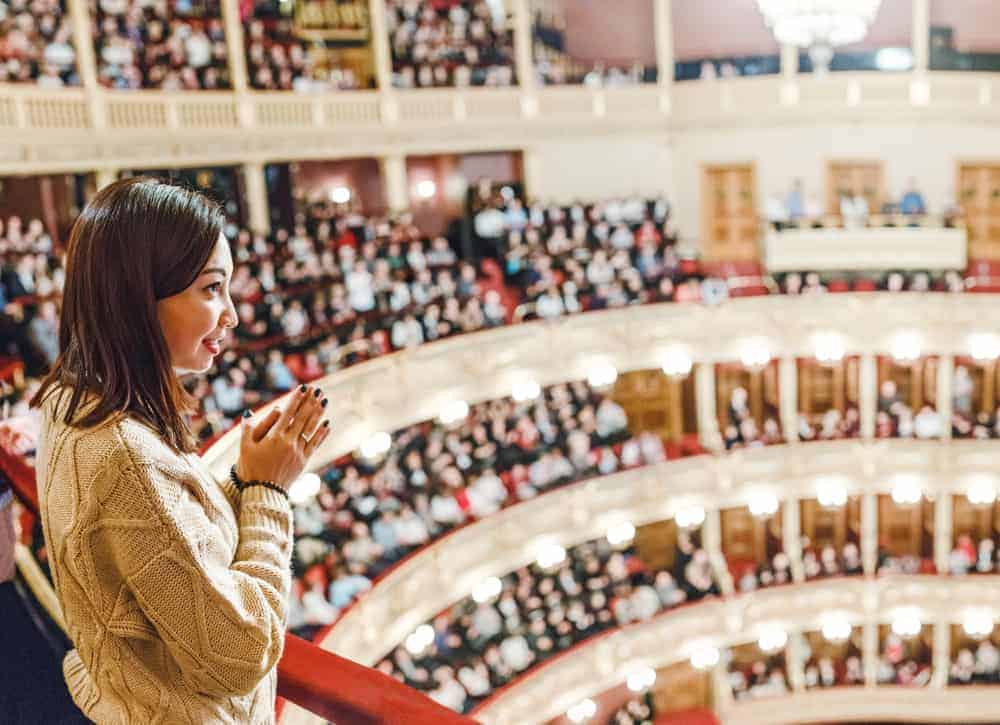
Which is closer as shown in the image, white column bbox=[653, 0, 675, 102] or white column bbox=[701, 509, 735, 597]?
white column bbox=[701, 509, 735, 597]

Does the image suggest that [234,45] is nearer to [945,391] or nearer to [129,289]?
[945,391]

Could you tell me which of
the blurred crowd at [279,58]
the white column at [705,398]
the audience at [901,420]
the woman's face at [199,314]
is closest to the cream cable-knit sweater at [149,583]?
the woman's face at [199,314]

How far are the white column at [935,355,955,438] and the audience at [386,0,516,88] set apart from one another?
9.47 m

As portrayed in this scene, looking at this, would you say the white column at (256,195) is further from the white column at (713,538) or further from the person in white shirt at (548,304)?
the white column at (713,538)

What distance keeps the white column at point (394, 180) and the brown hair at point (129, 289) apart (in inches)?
669

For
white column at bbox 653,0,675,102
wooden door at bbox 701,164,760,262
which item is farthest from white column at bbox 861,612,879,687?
white column at bbox 653,0,675,102

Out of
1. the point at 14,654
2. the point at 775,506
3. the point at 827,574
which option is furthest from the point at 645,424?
the point at 14,654

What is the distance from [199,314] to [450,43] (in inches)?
735

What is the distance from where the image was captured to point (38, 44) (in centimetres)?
1360

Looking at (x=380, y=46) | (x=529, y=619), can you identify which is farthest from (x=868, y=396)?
(x=380, y=46)

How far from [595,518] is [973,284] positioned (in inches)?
288

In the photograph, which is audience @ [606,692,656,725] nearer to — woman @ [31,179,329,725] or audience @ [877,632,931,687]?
audience @ [877,632,931,687]

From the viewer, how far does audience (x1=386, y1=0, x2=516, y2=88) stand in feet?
61.1

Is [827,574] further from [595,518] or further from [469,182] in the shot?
[469,182]
